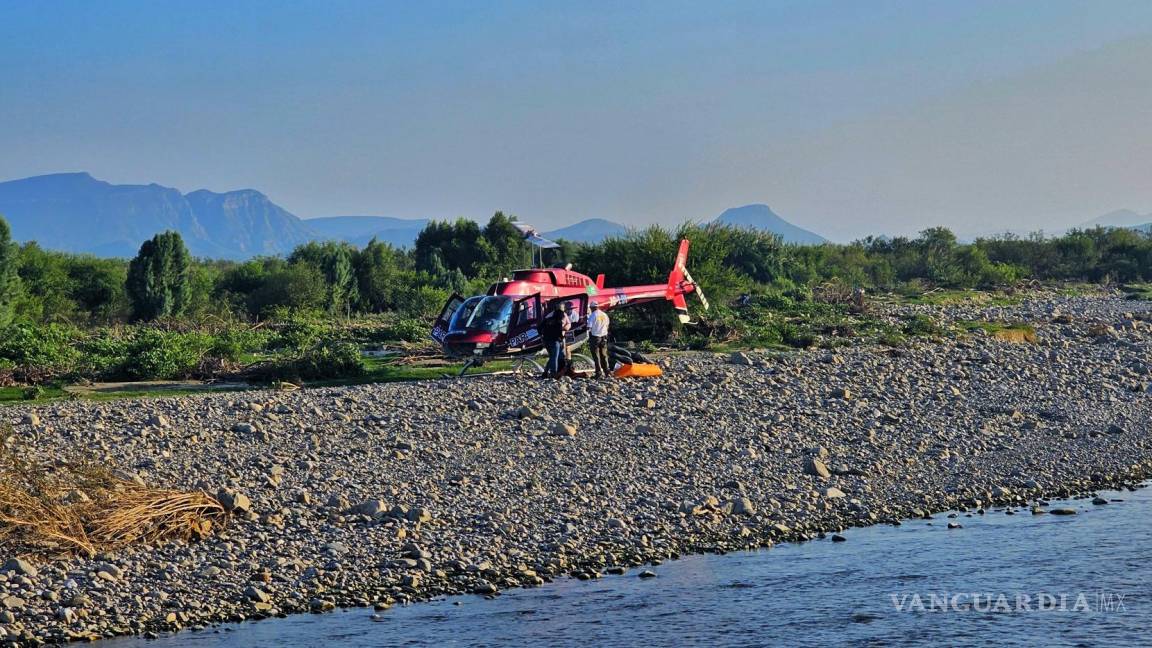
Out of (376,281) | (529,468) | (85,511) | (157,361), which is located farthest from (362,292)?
(85,511)

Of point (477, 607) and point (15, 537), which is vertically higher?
point (15, 537)

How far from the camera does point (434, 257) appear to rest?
48.9 meters

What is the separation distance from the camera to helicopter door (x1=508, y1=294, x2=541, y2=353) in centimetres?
2097

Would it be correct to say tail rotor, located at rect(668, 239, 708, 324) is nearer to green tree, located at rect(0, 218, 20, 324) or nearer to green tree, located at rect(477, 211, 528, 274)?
A: green tree, located at rect(0, 218, 20, 324)

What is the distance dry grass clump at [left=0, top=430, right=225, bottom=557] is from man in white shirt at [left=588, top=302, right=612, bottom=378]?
8.93 metres

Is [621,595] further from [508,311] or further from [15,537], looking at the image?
[508,311]

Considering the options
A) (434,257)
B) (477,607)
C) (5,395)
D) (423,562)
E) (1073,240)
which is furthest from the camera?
(1073,240)

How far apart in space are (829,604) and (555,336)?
1018 centimetres

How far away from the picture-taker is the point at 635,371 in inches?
800

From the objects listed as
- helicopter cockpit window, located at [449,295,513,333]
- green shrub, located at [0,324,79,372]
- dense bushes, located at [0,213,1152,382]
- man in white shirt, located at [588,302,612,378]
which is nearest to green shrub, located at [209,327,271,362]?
dense bushes, located at [0,213,1152,382]

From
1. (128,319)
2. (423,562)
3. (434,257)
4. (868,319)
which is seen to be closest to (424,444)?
(423,562)

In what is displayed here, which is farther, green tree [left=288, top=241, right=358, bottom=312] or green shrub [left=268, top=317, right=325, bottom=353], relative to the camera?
green tree [left=288, top=241, right=358, bottom=312]

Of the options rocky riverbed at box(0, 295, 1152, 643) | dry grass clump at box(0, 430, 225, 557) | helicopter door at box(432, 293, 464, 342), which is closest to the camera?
rocky riverbed at box(0, 295, 1152, 643)

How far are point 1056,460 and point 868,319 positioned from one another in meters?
18.2
